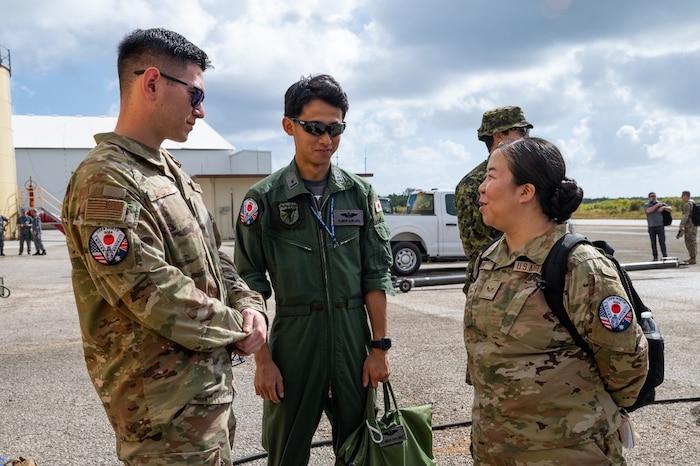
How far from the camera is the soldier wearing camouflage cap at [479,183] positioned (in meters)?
3.46

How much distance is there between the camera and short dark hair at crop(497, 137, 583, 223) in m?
2.09

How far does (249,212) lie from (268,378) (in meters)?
0.76

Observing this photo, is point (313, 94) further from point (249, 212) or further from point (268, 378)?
point (268, 378)

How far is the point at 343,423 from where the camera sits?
8.71ft

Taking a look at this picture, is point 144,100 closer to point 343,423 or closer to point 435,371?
point 343,423

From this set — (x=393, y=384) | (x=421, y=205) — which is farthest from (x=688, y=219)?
(x=393, y=384)

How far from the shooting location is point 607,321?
1.87 metres

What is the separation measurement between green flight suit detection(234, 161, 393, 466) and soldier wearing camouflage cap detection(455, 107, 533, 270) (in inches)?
38.1

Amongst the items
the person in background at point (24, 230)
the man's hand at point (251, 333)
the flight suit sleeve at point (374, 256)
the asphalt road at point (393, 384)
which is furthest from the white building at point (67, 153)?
the man's hand at point (251, 333)

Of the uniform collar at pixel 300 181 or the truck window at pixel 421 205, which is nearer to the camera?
the uniform collar at pixel 300 181

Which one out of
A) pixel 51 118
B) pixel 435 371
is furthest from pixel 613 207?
pixel 435 371

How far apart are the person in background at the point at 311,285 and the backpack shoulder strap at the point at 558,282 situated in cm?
91

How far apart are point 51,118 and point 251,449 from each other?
159ft

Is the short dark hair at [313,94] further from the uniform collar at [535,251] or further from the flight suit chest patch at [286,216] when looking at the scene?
the uniform collar at [535,251]
